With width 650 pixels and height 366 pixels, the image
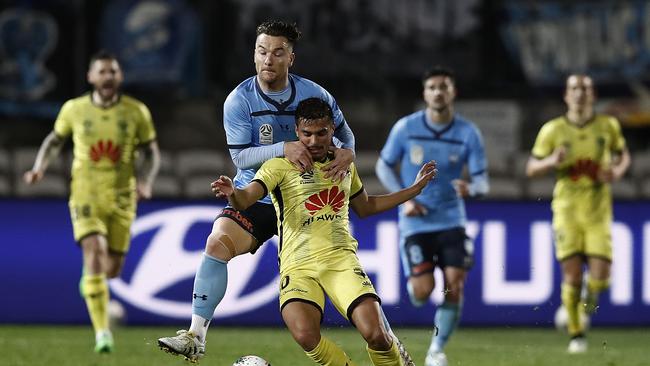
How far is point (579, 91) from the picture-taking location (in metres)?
11.5

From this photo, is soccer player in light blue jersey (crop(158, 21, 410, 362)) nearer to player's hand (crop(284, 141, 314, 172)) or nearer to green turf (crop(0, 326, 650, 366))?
player's hand (crop(284, 141, 314, 172))

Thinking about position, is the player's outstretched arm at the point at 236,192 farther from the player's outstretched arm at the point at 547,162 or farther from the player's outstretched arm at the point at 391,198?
the player's outstretched arm at the point at 547,162

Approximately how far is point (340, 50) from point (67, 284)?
4630 mm

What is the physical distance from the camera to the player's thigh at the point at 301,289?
7.09m

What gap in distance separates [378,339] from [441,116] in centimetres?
371

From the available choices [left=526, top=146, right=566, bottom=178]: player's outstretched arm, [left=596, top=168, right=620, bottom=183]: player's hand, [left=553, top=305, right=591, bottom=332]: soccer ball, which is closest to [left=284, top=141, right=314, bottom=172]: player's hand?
[left=526, top=146, right=566, bottom=178]: player's outstretched arm

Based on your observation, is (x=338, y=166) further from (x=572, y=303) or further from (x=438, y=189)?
(x=572, y=303)

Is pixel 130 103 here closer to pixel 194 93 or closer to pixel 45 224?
pixel 45 224

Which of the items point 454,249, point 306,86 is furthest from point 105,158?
point 306,86

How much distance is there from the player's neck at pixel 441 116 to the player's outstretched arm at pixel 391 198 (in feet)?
9.89

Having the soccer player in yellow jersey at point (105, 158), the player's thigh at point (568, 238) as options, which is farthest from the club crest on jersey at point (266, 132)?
the player's thigh at point (568, 238)

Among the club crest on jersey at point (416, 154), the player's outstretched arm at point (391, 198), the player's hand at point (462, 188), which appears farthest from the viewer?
the club crest on jersey at point (416, 154)

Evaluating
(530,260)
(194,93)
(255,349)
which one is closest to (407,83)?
(194,93)

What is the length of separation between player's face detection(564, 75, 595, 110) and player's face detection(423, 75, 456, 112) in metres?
1.43
